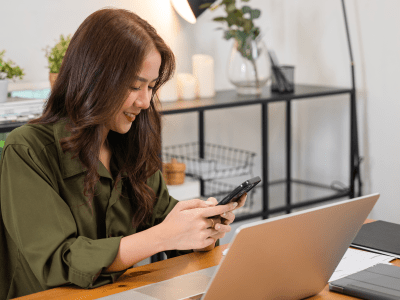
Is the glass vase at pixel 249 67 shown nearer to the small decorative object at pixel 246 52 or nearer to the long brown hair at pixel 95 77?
the small decorative object at pixel 246 52

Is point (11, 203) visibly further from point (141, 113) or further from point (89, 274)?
point (141, 113)

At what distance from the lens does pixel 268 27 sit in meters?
3.05

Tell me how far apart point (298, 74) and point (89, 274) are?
2252 millimetres

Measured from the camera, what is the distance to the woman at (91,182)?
1.08 metres

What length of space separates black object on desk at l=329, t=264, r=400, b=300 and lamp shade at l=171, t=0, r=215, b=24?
5.71 ft

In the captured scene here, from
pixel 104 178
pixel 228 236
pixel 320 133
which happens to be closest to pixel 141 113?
pixel 104 178

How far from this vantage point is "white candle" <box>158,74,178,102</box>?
7.90ft

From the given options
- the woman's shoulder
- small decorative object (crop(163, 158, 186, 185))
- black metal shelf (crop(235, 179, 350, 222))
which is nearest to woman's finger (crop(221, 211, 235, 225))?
the woman's shoulder

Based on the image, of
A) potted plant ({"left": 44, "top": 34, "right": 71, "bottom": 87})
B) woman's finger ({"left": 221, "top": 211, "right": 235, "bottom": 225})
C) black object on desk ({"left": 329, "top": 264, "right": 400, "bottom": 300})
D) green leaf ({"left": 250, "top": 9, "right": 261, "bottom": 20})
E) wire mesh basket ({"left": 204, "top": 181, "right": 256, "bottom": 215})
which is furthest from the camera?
wire mesh basket ({"left": 204, "top": 181, "right": 256, "bottom": 215})

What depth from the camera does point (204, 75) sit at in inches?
100

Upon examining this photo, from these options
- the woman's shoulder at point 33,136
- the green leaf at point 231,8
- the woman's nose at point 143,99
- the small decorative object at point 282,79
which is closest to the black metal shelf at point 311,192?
the small decorative object at point 282,79

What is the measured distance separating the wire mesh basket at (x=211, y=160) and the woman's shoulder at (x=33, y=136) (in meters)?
1.25

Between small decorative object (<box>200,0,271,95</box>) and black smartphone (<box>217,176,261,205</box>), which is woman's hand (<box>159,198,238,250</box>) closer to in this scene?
black smartphone (<box>217,176,261,205</box>)

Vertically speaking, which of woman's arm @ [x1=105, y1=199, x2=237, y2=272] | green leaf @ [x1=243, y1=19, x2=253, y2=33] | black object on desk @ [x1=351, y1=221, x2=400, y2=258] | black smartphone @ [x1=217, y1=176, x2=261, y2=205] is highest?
green leaf @ [x1=243, y1=19, x2=253, y2=33]
